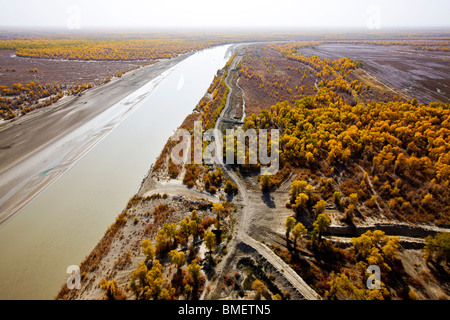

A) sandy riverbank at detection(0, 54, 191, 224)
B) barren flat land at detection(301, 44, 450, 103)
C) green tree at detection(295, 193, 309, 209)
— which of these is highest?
barren flat land at detection(301, 44, 450, 103)

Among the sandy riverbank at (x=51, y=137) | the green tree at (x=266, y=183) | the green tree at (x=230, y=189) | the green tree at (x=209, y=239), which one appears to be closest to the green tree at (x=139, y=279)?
the green tree at (x=209, y=239)

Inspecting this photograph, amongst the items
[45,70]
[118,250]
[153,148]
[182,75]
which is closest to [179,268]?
[118,250]

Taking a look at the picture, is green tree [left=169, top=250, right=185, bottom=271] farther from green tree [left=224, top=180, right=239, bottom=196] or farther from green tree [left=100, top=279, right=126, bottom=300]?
green tree [left=224, top=180, right=239, bottom=196]

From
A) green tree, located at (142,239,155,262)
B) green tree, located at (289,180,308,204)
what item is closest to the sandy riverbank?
green tree, located at (142,239,155,262)

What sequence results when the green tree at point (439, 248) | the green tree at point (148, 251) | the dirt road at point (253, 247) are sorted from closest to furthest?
the dirt road at point (253, 247) < the green tree at point (439, 248) < the green tree at point (148, 251)

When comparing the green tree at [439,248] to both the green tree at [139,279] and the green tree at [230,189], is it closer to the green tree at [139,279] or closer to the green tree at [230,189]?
the green tree at [230,189]

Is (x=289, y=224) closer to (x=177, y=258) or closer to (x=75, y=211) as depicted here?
(x=177, y=258)
